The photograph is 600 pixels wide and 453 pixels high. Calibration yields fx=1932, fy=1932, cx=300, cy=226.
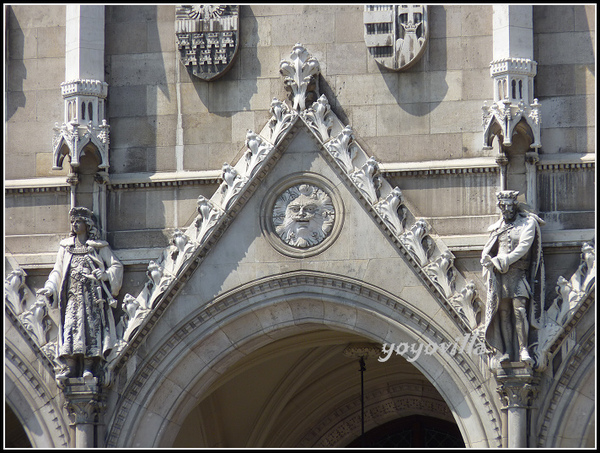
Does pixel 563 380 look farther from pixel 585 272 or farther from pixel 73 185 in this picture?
pixel 73 185

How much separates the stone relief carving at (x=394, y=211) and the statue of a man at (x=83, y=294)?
9.93 ft

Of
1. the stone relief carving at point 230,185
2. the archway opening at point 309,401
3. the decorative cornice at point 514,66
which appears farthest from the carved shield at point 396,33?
Answer: the archway opening at point 309,401

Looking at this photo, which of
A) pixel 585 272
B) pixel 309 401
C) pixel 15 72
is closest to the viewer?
pixel 585 272

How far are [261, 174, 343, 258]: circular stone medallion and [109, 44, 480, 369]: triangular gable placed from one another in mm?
247

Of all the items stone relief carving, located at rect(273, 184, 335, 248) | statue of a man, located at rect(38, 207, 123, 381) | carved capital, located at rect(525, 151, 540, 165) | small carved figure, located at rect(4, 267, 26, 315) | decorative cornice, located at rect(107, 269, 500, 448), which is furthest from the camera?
small carved figure, located at rect(4, 267, 26, 315)

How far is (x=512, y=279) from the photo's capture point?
20.7 metres

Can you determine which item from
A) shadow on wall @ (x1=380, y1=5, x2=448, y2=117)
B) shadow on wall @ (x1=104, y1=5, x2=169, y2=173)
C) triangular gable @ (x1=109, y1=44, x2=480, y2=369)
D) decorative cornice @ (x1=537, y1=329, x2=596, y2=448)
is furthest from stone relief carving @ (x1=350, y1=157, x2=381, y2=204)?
decorative cornice @ (x1=537, y1=329, x2=596, y2=448)

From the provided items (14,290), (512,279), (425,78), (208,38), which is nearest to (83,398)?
(14,290)

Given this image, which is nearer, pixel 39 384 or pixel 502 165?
pixel 502 165

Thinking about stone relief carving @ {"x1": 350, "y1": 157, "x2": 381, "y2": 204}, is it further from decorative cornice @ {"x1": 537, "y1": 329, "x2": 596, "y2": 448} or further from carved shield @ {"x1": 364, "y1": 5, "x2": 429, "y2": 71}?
decorative cornice @ {"x1": 537, "y1": 329, "x2": 596, "y2": 448}

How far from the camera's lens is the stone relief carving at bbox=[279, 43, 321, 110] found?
71.5ft

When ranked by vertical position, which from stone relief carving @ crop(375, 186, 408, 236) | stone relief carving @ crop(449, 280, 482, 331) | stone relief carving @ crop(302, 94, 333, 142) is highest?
stone relief carving @ crop(302, 94, 333, 142)

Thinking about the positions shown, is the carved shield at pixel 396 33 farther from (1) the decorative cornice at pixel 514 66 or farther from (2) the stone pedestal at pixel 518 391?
(2) the stone pedestal at pixel 518 391

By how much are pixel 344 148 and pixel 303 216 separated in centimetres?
89
